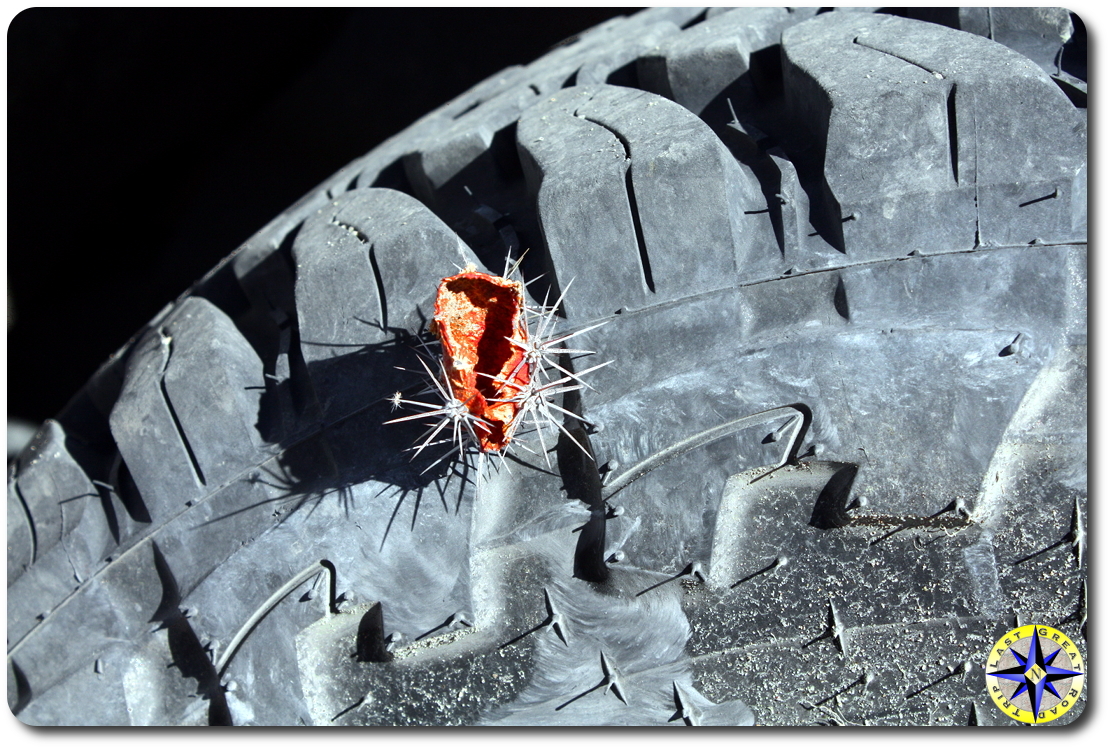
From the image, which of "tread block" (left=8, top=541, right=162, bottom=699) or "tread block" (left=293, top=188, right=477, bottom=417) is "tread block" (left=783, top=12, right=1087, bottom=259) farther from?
"tread block" (left=8, top=541, right=162, bottom=699)

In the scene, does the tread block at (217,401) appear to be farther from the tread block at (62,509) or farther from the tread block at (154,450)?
the tread block at (62,509)

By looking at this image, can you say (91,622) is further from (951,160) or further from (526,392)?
(951,160)

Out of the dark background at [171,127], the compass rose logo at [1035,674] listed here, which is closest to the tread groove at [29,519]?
the dark background at [171,127]

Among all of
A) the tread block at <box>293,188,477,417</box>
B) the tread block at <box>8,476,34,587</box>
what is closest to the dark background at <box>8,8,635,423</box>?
the tread block at <box>8,476,34,587</box>

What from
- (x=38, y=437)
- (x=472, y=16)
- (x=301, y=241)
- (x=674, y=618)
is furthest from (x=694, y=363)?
(x=472, y=16)

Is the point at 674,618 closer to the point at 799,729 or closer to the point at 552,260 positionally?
the point at 799,729

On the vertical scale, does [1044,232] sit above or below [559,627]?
above
